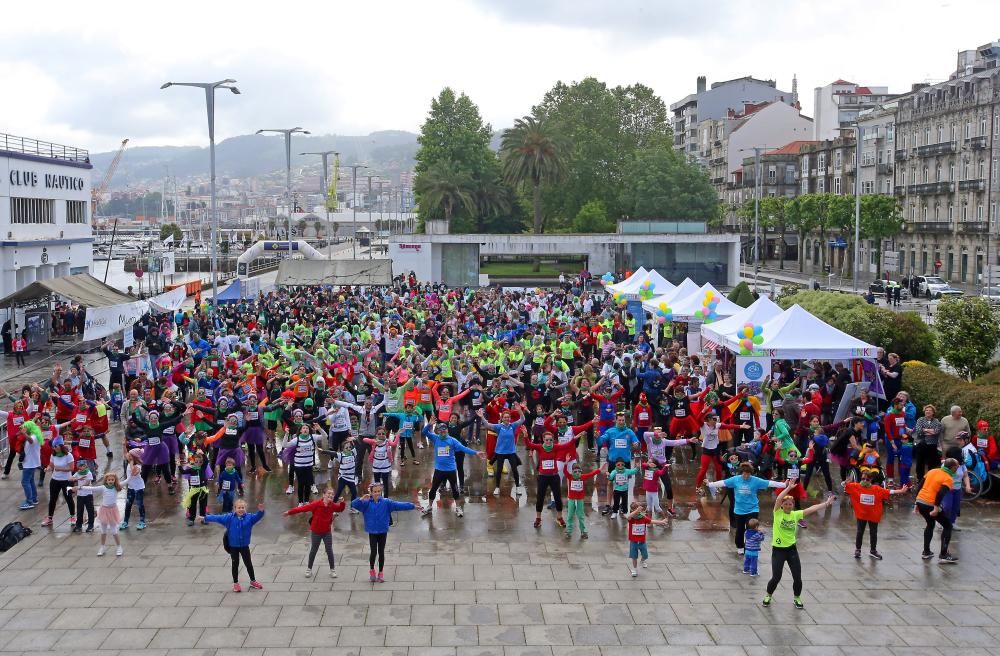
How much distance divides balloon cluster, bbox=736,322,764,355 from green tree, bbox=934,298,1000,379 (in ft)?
20.8

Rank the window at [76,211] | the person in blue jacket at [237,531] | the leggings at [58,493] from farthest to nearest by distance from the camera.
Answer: the window at [76,211] → the leggings at [58,493] → the person in blue jacket at [237,531]

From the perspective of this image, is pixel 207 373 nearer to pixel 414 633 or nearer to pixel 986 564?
pixel 414 633

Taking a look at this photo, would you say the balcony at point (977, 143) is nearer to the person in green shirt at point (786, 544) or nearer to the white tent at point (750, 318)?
the white tent at point (750, 318)

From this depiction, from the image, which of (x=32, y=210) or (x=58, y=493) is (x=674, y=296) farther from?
(x=32, y=210)

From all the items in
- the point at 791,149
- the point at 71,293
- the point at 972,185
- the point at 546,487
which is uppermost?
the point at 791,149

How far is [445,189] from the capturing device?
7269cm

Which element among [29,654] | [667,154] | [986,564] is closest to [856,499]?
[986,564]

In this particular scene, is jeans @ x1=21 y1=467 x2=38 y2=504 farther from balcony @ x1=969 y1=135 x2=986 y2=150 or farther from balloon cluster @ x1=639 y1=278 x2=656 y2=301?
balcony @ x1=969 y1=135 x2=986 y2=150

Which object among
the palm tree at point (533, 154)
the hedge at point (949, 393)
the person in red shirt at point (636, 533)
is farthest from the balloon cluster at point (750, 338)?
the palm tree at point (533, 154)

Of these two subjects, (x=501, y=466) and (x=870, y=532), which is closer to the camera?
Result: (x=870, y=532)

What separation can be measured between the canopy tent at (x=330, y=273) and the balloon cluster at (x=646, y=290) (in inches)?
639

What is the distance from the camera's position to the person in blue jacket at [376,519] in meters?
11.4

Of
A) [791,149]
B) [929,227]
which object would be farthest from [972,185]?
[791,149]

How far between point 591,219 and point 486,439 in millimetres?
58089
